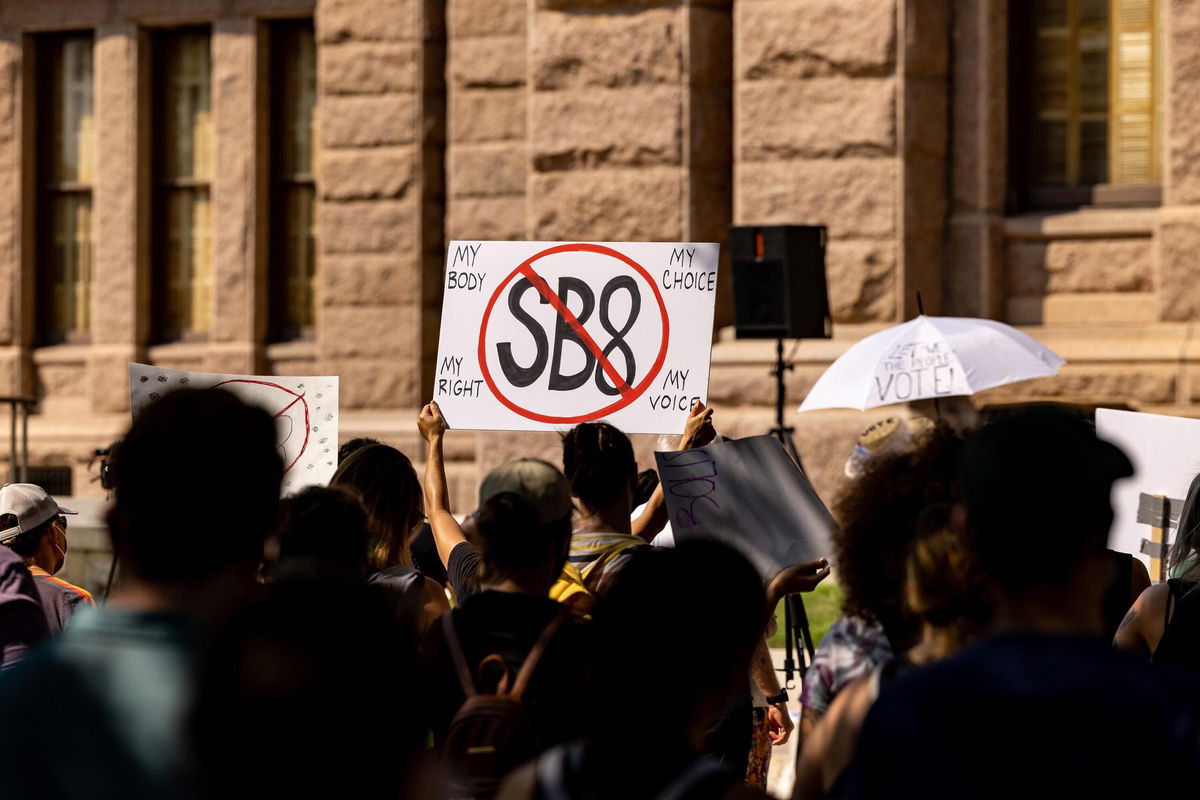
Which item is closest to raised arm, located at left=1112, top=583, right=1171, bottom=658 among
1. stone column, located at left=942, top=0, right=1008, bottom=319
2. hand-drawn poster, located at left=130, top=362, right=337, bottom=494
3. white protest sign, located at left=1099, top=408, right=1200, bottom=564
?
white protest sign, located at left=1099, top=408, right=1200, bottom=564

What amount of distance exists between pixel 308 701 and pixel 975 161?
9481 mm

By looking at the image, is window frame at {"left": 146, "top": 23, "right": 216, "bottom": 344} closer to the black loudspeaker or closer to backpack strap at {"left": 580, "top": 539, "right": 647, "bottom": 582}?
the black loudspeaker

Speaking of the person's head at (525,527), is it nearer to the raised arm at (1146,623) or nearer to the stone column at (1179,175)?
the raised arm at (1146,623)

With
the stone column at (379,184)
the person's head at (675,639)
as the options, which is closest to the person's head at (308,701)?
the person's head at (675,639)

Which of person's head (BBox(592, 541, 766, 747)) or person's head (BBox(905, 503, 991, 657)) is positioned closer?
person's head (BBox(592, 541, 766, 747))

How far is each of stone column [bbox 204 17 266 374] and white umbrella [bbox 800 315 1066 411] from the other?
24.7 feet

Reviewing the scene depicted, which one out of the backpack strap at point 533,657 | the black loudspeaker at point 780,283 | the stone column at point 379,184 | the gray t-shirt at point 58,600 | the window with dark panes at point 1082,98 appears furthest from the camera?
the stone column at point 379,184

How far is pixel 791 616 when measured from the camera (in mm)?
9297

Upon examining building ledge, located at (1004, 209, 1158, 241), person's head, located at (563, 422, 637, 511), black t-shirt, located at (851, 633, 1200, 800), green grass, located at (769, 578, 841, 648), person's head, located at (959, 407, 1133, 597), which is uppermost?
building ledge, located at (1004, 209, 1158, 241)

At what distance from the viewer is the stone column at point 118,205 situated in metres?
14.0

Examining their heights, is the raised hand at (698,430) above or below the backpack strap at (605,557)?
above

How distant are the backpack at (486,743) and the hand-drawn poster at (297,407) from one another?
103 inches

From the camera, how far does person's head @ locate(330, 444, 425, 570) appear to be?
431 centimetres

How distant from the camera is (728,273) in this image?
37.8 ft
